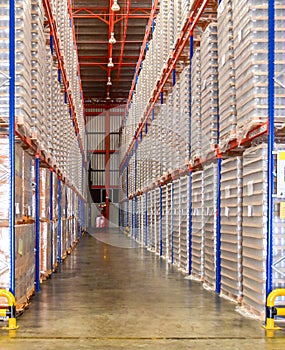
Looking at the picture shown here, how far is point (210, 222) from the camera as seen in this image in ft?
27.1

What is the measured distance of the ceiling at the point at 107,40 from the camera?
2247cm

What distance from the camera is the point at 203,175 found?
347 inches

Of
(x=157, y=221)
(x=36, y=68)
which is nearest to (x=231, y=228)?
(x=36, y=68)

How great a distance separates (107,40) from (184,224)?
1725 centimetres

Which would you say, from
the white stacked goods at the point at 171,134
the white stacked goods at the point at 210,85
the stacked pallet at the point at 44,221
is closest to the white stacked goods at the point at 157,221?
the white stacked goods at the point at 171,134

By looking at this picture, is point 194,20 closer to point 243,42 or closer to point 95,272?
point 243,42

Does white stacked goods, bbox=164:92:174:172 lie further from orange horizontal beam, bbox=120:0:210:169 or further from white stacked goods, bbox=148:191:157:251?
white stacked goods, bbox=148:191:157:251

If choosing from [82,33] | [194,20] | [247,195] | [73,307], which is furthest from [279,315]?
[82,33]

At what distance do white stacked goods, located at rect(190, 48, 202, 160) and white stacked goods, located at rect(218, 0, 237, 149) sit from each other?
146 cm

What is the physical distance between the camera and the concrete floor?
16.2 ft

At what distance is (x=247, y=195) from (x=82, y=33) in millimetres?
20848

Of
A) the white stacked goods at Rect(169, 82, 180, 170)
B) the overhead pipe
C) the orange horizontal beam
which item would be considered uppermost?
the orange horizontal beam

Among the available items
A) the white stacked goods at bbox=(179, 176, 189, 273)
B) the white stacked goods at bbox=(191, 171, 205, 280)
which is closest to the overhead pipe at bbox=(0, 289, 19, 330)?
the white stacked goods at bbox=(191, 171, 205, 280)

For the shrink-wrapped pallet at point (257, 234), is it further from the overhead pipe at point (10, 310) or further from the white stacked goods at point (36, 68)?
the white stacked goods at point (36, 68)
